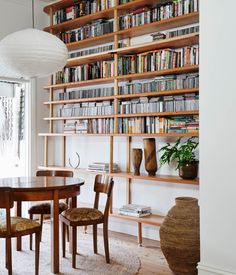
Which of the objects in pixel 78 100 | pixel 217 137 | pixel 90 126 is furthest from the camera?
pixel 78 100

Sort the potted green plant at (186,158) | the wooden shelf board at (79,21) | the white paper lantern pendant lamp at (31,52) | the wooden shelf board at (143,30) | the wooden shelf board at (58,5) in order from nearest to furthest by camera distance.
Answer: the white paper lantern pendant lamp at (31,52) < the potted green plant at (186,158) < the wooden shelf board at (143,30) < the wooden shelf board at (79,21) < the wooden shelf board at (58,5)

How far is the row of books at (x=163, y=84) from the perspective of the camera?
4008mm

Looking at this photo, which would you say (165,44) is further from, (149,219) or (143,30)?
(149,219)

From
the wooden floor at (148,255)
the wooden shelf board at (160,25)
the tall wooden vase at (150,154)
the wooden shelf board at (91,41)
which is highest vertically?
the wooden shelf board at (91,41)

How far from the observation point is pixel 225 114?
2822 millimetres

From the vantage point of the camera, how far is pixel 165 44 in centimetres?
423

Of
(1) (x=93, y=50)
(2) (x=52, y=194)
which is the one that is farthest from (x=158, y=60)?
(2) (x=52, y=194)

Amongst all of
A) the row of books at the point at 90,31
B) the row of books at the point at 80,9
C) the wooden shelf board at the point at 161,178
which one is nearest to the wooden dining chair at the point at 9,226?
the wooden shelf board at the point at 161,178

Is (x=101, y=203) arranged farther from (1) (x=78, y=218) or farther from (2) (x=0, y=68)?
(2) (x=0, y=68)

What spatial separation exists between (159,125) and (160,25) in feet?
3.72

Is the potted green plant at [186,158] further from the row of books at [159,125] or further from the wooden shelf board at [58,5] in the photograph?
the wooden shelf board at [58,5]

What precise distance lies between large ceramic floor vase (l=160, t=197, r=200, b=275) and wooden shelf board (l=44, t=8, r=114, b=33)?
2655mm

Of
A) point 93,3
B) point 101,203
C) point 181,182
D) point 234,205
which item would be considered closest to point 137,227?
point 101,203

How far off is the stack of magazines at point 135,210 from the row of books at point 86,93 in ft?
4.56
